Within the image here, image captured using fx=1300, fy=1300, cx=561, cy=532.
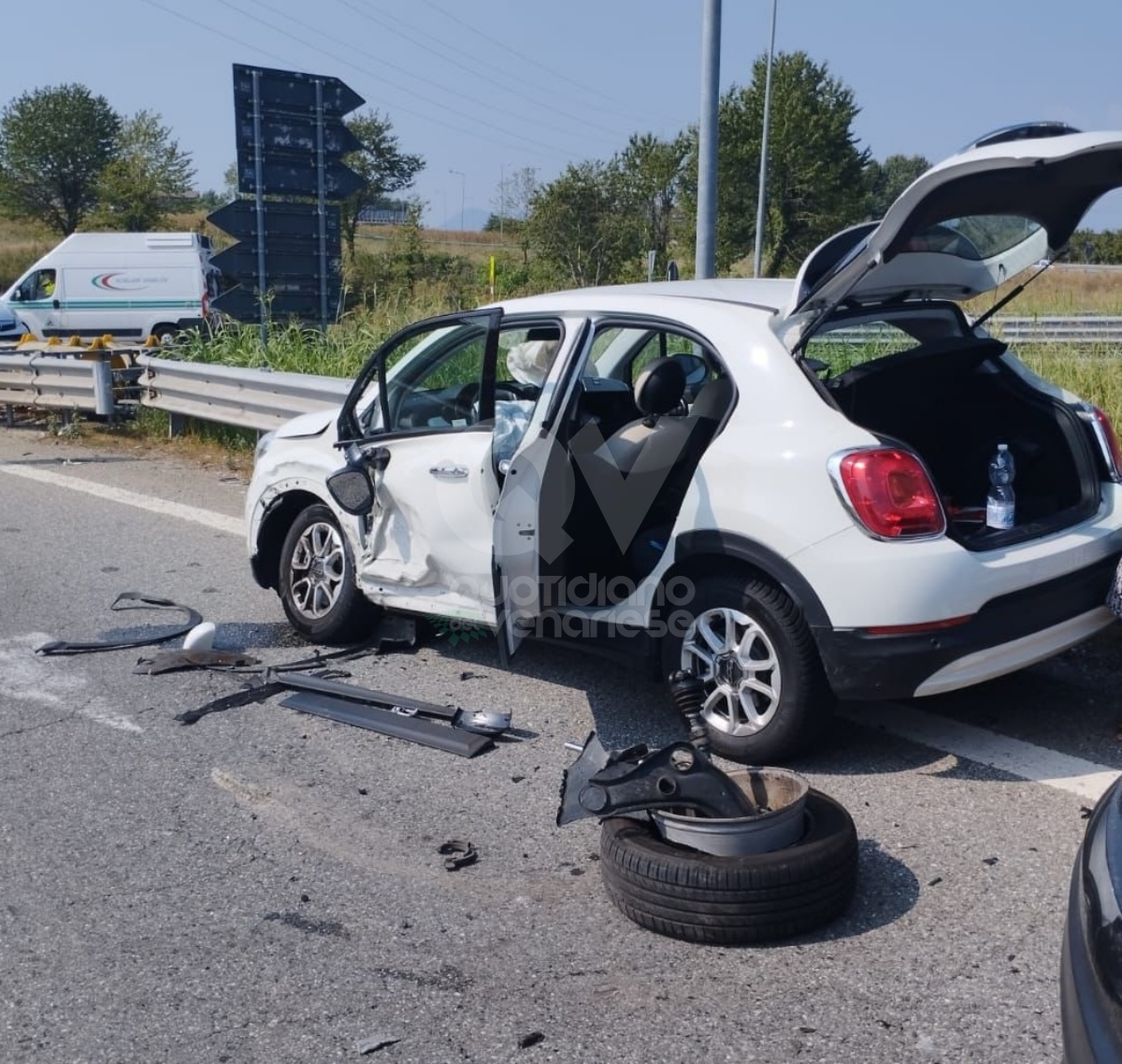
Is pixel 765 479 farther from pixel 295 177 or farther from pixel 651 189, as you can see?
pixel 651 189

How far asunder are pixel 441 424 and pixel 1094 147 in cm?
280

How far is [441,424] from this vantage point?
5641mm

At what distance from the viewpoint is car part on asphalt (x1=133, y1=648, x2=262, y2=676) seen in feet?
19.4

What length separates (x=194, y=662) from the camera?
5.94m

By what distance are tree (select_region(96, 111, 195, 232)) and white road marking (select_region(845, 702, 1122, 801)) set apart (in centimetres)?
5048

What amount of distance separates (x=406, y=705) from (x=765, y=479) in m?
1.81

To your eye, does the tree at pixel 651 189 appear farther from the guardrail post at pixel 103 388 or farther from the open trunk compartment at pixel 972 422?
the open trunk compartment at pixel 972 422

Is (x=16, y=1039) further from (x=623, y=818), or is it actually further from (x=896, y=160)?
(x=896, y=160)

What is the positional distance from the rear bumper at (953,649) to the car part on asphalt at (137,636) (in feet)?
11.5

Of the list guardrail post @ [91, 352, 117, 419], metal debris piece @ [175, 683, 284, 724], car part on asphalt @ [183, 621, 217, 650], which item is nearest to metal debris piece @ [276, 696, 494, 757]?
metal debris piece @ [175, 683, 284, 724]

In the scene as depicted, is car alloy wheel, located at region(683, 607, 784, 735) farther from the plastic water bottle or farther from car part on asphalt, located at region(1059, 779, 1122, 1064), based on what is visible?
car part on asphalt, located at region(1059, 779, 1122, 1064)

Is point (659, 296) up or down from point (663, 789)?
up

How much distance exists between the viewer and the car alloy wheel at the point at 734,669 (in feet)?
15.0

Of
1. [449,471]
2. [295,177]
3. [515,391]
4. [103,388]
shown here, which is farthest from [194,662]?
[295,177]
